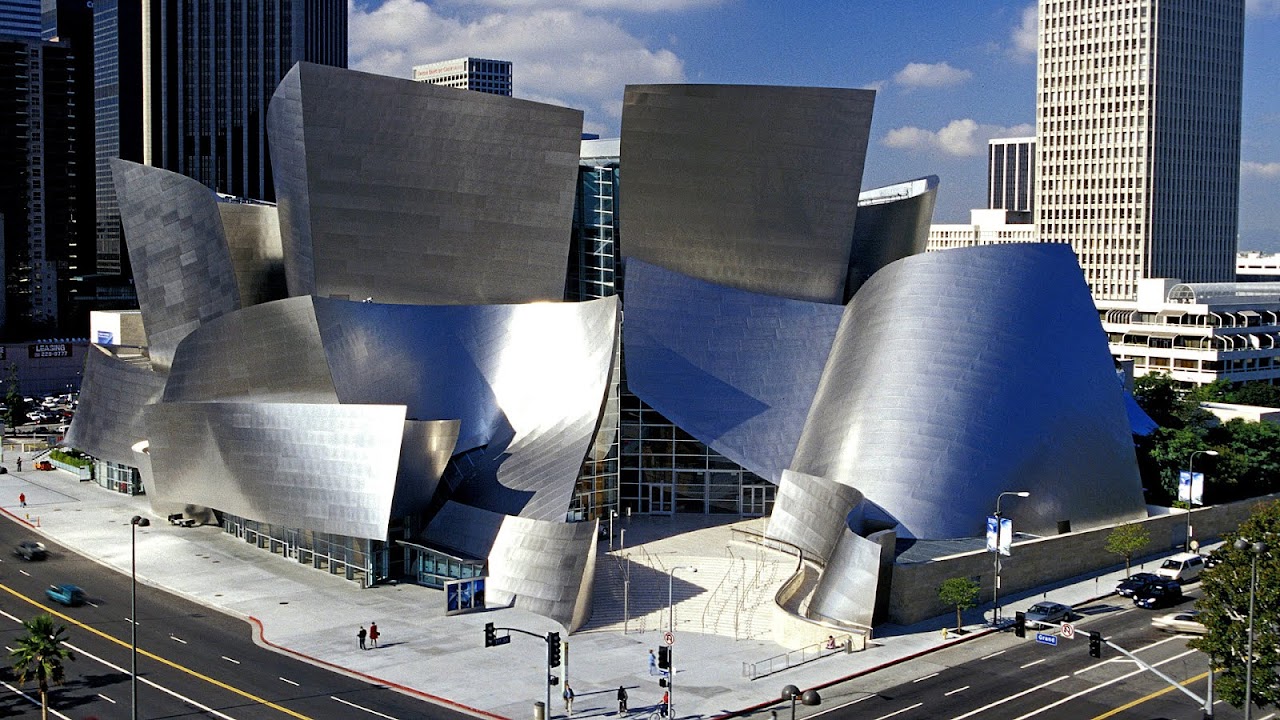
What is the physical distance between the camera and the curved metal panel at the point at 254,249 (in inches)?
2360

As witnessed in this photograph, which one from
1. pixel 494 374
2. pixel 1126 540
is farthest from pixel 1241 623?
pixel 494 374

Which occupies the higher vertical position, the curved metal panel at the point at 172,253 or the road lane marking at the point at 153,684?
the curved metal panel at the point at 172,253

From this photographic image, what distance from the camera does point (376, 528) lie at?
4597 cm

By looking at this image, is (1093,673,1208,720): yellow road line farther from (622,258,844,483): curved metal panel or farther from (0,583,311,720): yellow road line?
(0,583,311,720): yellow road line

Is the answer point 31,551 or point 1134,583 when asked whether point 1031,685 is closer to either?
point 1134,583

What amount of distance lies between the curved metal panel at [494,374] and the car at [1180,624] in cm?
1981

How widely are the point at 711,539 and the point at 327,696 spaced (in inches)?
801

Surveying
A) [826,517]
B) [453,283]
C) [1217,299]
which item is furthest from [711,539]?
[1217,299]

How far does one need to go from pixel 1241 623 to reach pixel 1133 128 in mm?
121096

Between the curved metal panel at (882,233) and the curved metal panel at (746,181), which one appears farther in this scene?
the curved metal panel at (882,233)

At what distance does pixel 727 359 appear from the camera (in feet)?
182

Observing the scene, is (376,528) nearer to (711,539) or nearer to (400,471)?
(400,471)

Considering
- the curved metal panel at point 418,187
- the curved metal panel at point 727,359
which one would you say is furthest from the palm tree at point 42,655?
the curved metal panel at point 727,359

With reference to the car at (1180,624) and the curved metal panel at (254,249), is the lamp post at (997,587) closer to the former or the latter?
the car at (1180,624)
